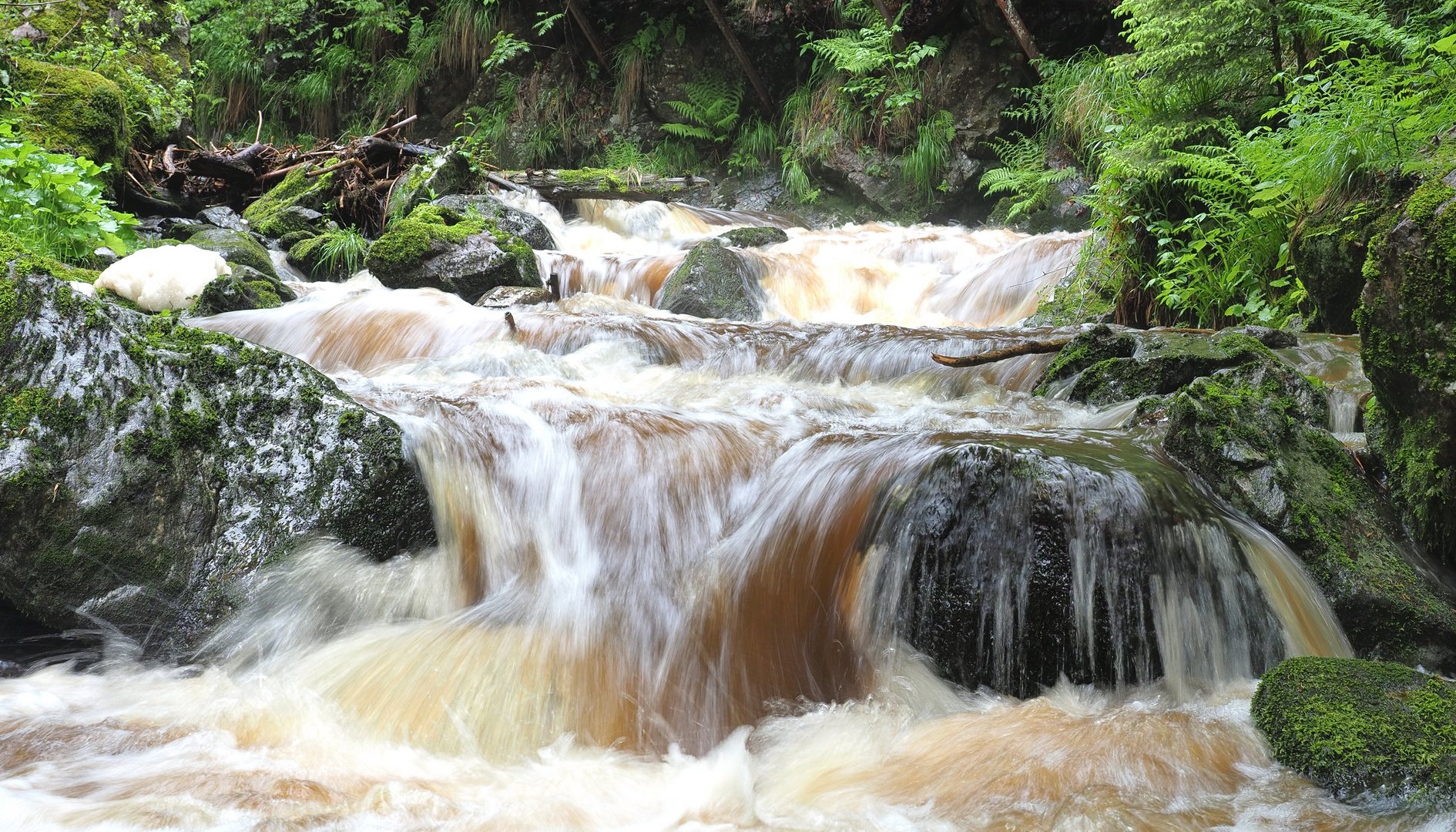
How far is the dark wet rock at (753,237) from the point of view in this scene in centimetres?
988

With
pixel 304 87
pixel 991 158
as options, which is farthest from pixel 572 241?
pixel 304 87

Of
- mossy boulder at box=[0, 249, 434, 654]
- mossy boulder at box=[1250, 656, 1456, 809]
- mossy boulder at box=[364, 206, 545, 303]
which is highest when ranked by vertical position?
mossy boulder at box=[364, 206, 545, 303]

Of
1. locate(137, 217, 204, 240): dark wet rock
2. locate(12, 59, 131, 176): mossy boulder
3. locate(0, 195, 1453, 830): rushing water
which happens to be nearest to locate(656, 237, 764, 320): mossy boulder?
locate(0, 195, 1453, 830): rushing water

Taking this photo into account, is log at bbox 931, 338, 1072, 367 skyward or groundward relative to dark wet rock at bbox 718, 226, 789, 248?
groundward

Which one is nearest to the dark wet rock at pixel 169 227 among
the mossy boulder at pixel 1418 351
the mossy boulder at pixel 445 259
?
the mossy boulder at pixel 445 259

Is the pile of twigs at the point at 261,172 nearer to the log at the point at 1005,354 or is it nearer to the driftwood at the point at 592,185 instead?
the driftwood at the point at 592,185

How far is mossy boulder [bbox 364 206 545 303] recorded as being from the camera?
23.9 feet

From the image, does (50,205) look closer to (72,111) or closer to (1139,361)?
(72,111)

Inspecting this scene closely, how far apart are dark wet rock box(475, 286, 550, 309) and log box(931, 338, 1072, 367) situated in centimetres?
382

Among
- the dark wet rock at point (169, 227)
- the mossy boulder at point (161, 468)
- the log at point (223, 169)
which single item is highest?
the log at point (223, 169)

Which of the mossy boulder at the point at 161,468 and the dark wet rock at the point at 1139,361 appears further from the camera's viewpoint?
the dark wet rock at the point at 1139,361

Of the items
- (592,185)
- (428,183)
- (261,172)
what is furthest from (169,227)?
(592,185)

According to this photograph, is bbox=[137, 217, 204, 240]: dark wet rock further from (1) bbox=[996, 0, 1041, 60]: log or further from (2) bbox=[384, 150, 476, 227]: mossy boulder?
(1) bbox=[996, 0, 1041, 60]: log

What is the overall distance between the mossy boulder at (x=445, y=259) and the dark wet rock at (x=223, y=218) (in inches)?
80.9
